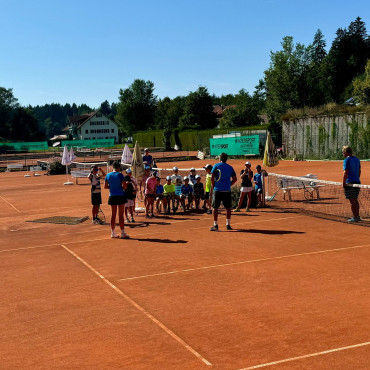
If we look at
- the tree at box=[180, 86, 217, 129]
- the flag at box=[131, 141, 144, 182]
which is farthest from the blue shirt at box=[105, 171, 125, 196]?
the tree at box=[180, 86, 217, 129]

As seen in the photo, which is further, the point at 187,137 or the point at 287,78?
the point at 287,78

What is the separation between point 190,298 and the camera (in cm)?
768

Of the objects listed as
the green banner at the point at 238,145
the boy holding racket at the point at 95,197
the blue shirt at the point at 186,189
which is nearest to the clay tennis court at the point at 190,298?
the boy holding racket at the point at 95,197

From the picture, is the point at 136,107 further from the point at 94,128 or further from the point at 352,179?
the point at 352,179

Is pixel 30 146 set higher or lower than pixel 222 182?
higher

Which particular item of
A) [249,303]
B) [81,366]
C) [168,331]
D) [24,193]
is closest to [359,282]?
[249,303]

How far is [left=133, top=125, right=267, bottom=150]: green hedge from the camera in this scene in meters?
62.5

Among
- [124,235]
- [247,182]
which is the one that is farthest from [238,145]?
[124,235]

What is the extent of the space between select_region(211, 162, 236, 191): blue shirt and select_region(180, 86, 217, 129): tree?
7417 cm

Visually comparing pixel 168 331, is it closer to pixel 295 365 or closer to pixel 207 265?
pixel 295 365

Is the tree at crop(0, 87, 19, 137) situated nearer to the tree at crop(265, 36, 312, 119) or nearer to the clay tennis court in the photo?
the tree at crop(265, 36, 312, 119)

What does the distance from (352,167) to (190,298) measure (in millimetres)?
7701

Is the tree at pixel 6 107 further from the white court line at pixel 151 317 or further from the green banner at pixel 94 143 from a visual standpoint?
the white court line at pixel 151 317

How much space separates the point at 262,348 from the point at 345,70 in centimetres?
9763
